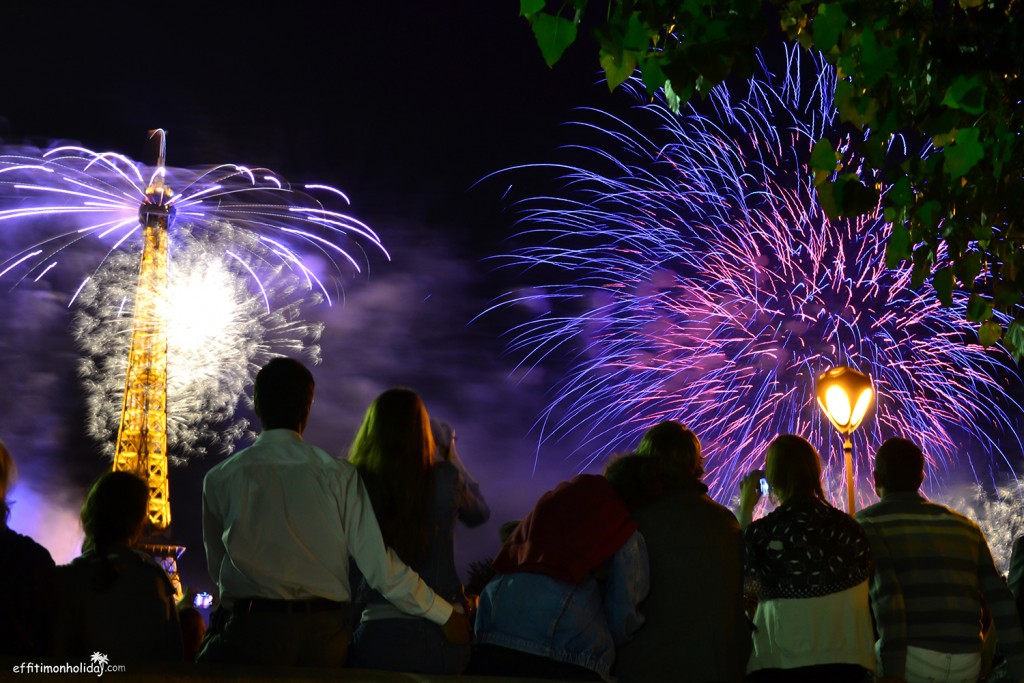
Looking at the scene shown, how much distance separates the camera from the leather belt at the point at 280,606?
5.34 m

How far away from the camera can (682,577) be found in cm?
626

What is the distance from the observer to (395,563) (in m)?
5.45

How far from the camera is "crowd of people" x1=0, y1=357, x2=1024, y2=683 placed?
5.48 m

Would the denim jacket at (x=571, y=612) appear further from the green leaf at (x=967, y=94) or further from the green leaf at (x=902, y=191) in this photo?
the green leaf at (x=967, y=94)

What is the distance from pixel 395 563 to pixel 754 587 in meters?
2.23

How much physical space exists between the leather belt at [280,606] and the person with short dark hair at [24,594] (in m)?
0.96

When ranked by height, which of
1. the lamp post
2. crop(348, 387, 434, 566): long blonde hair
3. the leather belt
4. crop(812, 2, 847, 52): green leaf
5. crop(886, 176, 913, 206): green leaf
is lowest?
the leather belt

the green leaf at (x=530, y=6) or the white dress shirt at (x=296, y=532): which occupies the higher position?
the green leaf at (x=530, y=6)

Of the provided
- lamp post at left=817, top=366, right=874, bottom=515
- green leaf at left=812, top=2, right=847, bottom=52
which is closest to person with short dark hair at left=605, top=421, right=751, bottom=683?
green leaf at left=812, top=2, right=847, bottom=52

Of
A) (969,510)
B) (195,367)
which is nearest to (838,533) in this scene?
(195,367)

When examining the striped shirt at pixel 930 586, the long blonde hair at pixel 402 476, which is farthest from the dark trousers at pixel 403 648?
the striped shirt at pixel 930 586

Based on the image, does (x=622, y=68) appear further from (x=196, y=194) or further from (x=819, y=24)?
(x=196, y=194)

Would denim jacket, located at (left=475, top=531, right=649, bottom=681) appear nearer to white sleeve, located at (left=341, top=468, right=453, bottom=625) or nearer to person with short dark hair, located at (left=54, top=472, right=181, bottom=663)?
white sleeve, located at (left=341, top=468, right=453, bottom=625)

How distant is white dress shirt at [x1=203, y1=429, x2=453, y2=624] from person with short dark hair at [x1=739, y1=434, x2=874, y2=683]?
1.89 meters
